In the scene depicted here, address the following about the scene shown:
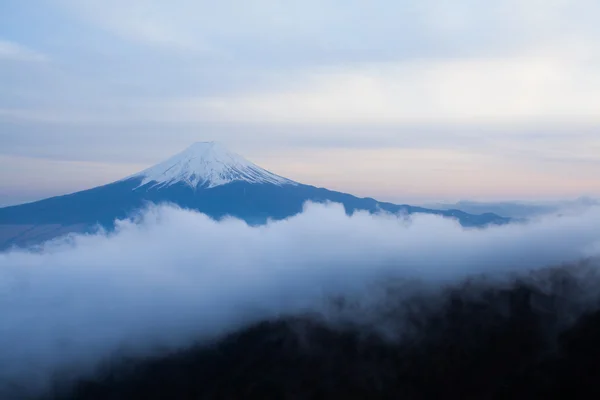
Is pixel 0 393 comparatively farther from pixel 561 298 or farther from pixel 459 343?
pixel 561 298

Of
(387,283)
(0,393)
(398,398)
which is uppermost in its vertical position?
(387,283)

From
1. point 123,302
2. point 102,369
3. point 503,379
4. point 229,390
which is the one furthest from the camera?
point 123,302

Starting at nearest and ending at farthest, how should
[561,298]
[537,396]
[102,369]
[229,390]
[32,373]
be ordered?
[537,396]
[229,390]
[561,298]
[102,369]
[32,373]

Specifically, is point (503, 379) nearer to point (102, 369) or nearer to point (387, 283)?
point (387, 283)

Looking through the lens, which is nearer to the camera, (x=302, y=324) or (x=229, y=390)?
(x=229, y=390)

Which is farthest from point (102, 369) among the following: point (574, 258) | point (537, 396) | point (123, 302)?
point (574, 258)

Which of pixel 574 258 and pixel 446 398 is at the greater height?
pixel 574 258
